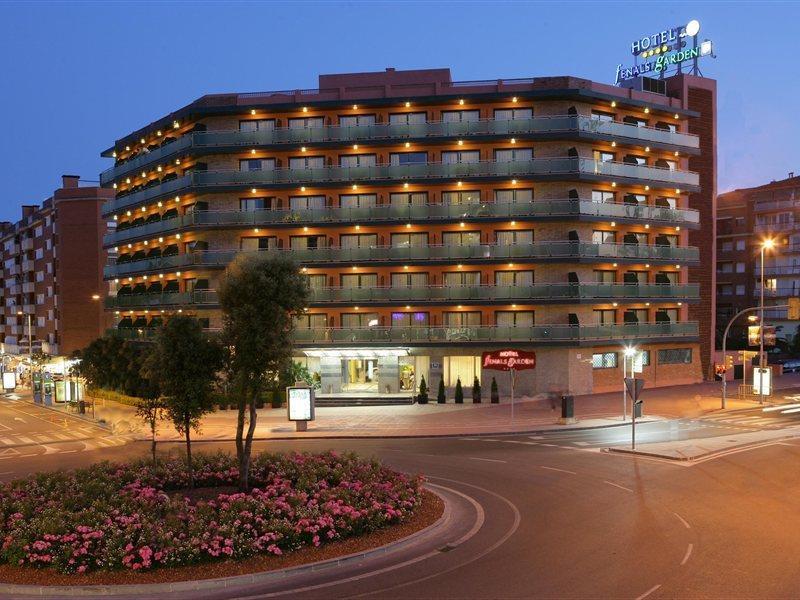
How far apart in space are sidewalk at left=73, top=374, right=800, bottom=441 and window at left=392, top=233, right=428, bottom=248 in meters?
12.2

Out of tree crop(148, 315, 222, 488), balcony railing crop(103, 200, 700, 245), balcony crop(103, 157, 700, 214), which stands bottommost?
tree crop(148, 315, 222, 488)

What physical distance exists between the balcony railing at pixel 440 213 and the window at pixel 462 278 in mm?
3987

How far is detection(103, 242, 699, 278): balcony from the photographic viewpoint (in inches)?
1895

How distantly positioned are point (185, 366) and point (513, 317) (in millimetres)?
33259

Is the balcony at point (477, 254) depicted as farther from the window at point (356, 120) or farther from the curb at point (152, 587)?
the curb at point (152, 587)

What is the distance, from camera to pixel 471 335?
4794cm

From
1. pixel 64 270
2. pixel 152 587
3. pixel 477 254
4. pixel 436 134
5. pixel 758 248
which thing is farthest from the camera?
pixel 758 248

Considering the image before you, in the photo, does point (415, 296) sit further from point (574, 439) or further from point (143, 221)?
point (143, 221)

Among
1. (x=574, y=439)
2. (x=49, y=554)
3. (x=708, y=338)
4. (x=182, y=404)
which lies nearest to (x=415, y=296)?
(x=574, y=439)

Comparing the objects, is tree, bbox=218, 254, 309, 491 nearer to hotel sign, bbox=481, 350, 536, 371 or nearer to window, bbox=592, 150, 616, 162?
hotel sign, bbox=481, 350, 536, 371

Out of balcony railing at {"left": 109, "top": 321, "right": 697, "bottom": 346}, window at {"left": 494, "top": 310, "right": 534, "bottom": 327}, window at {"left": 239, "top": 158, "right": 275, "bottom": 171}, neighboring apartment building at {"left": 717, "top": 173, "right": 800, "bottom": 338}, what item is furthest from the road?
neighboring apartment building at {"left": 717, "top": 173, "right": 800, "bottom": 338}

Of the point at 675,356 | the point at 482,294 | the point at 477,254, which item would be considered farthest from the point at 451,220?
the point at 675,356

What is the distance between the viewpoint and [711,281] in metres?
58.9

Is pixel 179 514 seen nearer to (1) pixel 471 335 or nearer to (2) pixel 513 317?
(1) pixel 471 335
